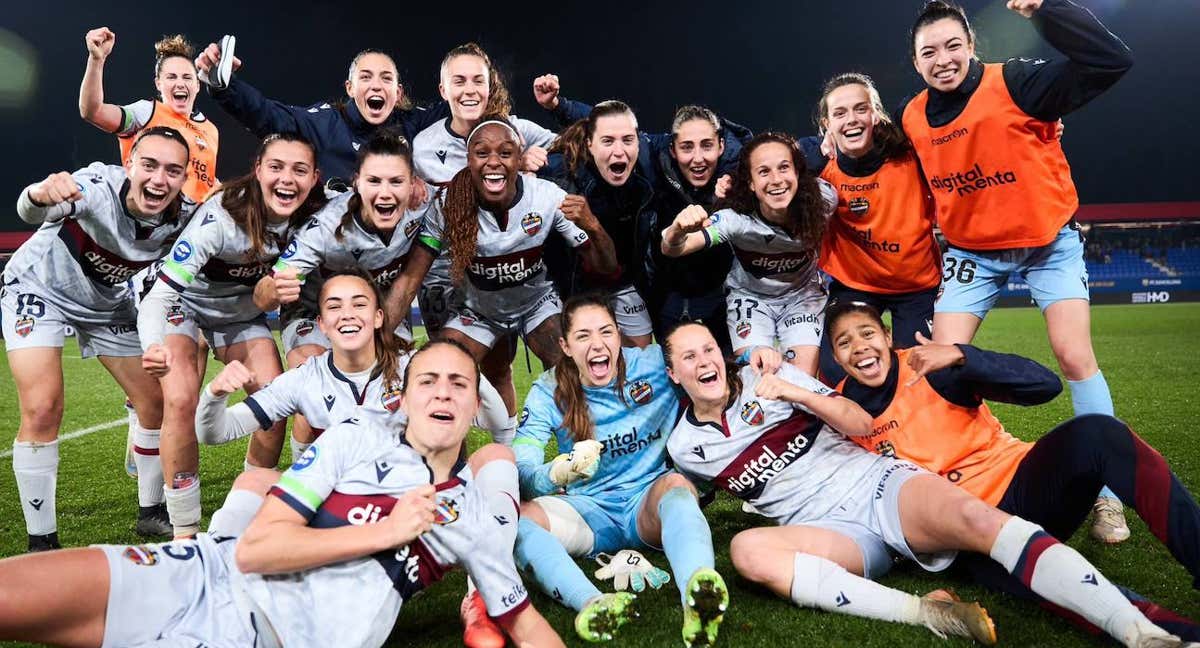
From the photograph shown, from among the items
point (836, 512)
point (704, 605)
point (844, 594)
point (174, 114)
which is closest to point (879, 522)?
point (836, 512)

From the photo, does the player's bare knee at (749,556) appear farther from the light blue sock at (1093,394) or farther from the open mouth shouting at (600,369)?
the light blue sock at (1093,394)

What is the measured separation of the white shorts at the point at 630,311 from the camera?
4.68 metres

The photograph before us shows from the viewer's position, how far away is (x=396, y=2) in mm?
33969

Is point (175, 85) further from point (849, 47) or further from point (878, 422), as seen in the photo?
point (849, 47)

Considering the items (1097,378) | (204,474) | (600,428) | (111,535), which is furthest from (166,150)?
(1097,378)

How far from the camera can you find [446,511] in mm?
2260

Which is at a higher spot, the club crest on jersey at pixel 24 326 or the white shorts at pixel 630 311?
Result: the club crest on jersey at pixel 24 326

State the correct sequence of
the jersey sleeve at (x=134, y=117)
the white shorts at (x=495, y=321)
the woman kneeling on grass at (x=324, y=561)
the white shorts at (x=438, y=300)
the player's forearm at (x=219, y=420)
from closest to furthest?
the woman kneeling on grass at (x=324, y=561) → the player's forearm at (x=219, y=420) → the white shorts at (x=495, y=321) → the white shorts at (x=438, y=300) → the jersey sleeve at (x=134, y=117)

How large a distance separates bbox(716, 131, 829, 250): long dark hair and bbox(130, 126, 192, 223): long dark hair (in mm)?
2640

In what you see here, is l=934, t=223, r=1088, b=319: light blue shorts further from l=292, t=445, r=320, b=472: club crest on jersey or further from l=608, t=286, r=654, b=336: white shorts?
l=292, t=445, r=320, b=472: club crest on jersey

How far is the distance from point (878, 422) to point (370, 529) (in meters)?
1.92

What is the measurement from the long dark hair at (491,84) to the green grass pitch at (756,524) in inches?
102

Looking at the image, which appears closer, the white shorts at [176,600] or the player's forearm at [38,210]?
the white shorts at [176,600]

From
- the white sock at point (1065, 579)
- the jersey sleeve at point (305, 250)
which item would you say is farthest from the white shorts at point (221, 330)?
the white sock at point (1065, 579)
